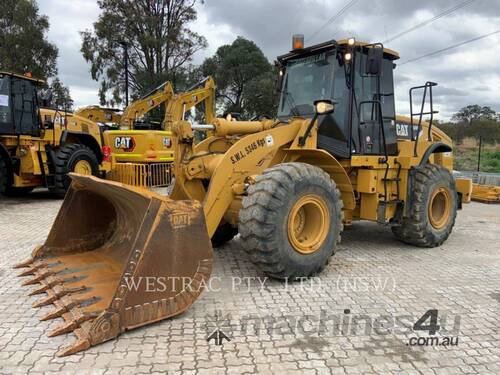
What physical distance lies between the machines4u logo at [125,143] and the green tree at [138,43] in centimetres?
1507

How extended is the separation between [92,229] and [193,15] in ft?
89.5

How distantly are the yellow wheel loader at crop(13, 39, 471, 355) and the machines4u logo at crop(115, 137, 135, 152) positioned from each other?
8284 mm

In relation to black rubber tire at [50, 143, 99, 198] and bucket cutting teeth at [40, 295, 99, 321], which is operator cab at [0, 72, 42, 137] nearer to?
black rubber tire at [50, 143, 99, 198]

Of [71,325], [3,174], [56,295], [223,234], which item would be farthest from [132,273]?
[3,174]

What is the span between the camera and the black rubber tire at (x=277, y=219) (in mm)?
4016

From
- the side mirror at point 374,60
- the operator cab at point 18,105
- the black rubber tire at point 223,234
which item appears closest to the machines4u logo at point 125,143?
the operator cab at point 18,105

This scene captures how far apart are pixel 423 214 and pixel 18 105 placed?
351 inches

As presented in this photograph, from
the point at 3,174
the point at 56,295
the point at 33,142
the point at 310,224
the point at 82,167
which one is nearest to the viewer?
the point at 56,295

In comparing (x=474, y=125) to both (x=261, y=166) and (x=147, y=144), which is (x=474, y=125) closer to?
(x=147, y=144)

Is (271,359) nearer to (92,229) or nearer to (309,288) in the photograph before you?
(309,288)

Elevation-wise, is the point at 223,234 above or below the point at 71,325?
above

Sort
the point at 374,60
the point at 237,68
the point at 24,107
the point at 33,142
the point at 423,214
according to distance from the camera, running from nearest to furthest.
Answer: the point at 374,60, the point at 423,214, the point at 24,107, the point at 33,142, the point at 237,68

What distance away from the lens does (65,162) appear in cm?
1032

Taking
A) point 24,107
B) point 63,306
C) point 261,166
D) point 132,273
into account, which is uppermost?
point 24,107
